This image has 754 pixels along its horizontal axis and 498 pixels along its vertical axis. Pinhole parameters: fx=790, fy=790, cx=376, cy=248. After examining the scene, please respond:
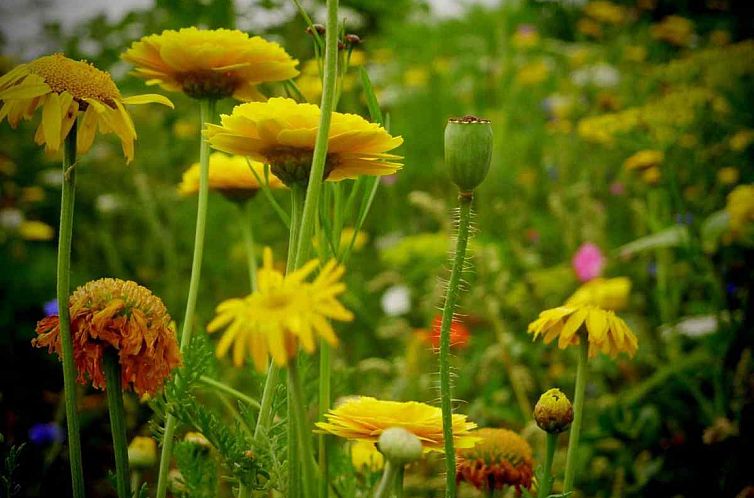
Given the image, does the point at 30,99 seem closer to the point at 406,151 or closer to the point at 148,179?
the point at 148,179

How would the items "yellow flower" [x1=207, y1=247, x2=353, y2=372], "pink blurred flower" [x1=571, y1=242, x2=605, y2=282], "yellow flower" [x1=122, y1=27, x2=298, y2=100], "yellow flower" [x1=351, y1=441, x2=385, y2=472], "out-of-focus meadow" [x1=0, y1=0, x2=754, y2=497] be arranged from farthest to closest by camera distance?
"pink blurred flower" [x1=571, y1=242, x2=605, y2=282] → "out-of-focus meadow" [x1=0, y1=0, x2=754, y2=497] → "yellow flower" [x1=351, y1=441, x2=385, y2=472] → "yellow flower" [x1=122, y1=27, x2=298, y2=100] → "yellow flower" [x1=207, y1=247, x2=353, y2=372]

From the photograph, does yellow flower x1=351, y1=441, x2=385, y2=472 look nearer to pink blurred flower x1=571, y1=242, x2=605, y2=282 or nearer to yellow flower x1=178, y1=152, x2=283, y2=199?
yellow flower x1=178, y1=152, x2=283, y2=199

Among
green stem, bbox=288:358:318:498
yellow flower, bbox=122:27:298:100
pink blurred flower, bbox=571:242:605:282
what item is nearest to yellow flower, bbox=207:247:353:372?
green stem, bbox=288:358:318:498

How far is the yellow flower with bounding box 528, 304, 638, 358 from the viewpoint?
70cm

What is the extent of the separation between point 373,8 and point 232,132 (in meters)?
3.21

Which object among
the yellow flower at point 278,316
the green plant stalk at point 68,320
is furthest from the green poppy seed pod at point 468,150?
the green plant stalk at point 68,320

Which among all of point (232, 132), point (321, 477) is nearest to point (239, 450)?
point (321, 477)

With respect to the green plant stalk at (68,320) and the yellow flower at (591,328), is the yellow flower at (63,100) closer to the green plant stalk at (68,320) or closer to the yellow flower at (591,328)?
the green plant stalk at (68,320)

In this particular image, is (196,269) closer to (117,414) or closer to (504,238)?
(117,414)

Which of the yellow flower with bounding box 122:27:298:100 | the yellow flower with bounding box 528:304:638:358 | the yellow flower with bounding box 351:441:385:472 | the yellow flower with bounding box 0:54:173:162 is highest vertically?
the yellow flower with bounding box 122:27:298:100

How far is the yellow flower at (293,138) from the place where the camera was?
60 centimetres

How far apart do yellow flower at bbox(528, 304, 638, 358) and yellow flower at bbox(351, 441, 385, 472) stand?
0.22 m

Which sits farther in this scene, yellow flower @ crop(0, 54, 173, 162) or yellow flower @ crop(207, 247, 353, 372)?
yellow flower @ crop(0, 54, 173, 162)

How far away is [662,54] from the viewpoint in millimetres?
3188
